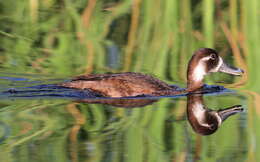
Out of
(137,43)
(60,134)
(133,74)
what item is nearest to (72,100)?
(133,74)

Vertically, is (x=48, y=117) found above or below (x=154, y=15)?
below

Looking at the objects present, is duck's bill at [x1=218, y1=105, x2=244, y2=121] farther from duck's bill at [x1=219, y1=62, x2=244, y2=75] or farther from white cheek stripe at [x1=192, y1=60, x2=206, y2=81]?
white cheek stripe at [x1=192, y1=60, x2=206, y2=81]

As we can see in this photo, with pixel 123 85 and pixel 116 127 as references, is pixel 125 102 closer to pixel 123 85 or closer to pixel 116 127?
pixel 123 85

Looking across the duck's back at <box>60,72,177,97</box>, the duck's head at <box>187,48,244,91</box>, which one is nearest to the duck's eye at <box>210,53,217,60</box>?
the duck's head at <box>187,48,244,91</box>

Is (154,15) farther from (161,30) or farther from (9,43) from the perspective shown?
(9,43)

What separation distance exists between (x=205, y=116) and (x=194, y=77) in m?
1.71

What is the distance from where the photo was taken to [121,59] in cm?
1112

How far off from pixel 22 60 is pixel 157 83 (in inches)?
98.5

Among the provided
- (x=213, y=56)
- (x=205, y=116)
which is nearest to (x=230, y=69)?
(x=213, y=56)

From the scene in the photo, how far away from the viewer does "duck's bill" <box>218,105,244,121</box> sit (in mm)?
8223

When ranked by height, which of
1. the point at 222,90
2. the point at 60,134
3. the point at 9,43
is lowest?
the point at 60,134

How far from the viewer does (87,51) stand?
11516mm

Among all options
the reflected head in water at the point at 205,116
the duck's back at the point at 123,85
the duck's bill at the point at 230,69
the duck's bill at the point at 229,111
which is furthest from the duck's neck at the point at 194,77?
the duck's bill at the point at 229,111

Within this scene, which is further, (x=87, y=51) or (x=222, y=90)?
(x=87, y=51)
